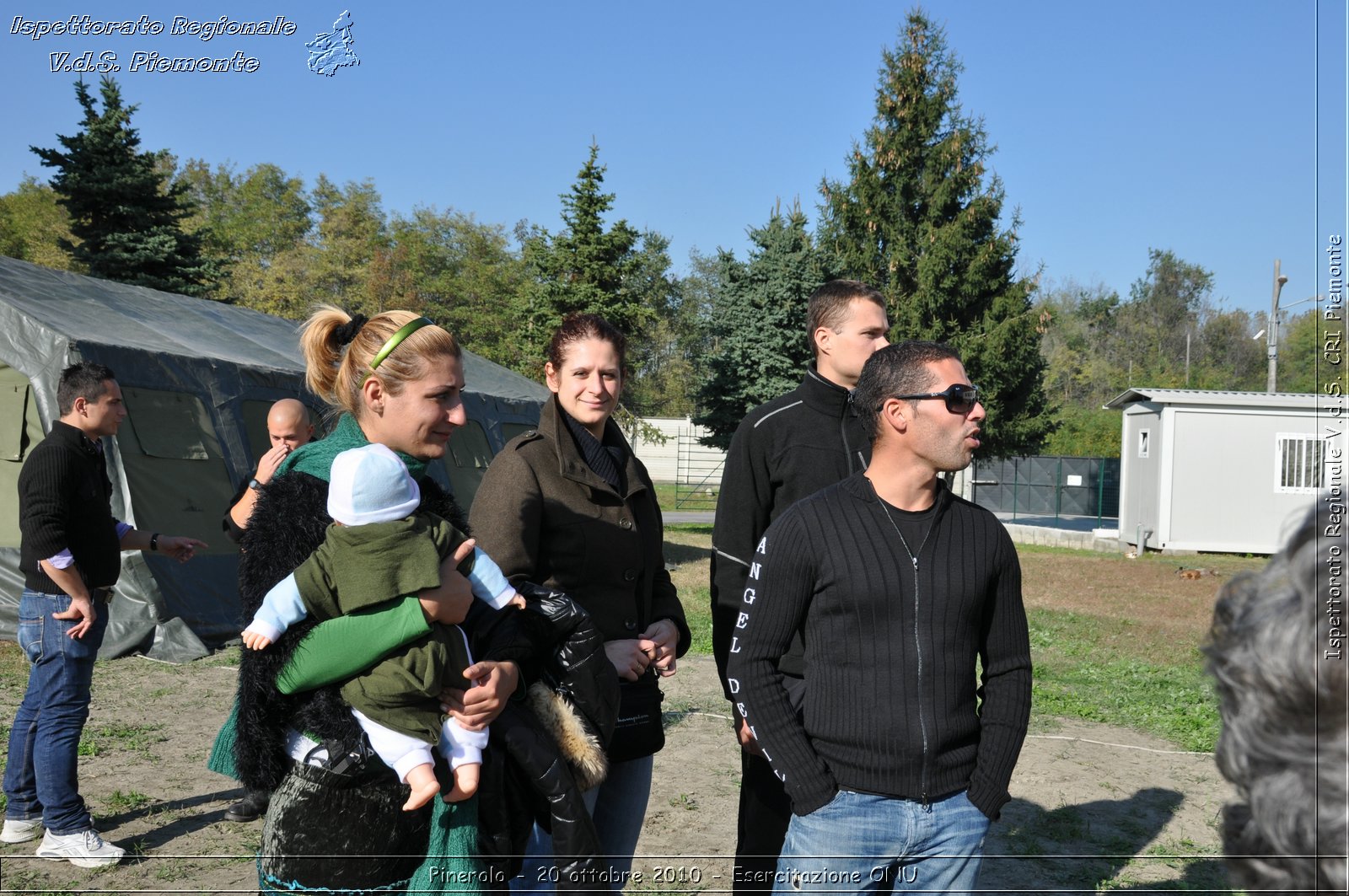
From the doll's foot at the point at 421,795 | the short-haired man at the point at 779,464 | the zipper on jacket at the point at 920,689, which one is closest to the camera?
the doll's foot at the point at 421,795

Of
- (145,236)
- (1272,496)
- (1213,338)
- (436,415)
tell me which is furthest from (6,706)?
(1213,338)

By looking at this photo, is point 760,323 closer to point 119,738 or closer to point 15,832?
point 119,738

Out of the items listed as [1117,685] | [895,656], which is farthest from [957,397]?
[1117,685]

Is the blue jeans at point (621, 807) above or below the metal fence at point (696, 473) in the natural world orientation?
below

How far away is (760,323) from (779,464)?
22.2 m

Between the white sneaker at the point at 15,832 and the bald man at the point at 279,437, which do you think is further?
the bald man at the point at 279,437

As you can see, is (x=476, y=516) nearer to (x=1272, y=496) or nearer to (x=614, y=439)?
(x=614, y=439)

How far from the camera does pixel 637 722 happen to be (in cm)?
290

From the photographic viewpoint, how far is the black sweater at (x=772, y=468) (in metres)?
3.41

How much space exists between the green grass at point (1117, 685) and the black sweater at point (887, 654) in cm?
453

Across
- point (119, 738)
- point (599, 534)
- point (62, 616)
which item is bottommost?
point (119, 738)

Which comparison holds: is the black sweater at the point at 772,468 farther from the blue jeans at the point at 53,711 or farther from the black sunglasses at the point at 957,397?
the blue jeans at the point at 53,711

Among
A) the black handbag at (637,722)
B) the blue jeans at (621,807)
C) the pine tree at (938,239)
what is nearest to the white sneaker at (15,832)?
the blue jeans at (621,807)

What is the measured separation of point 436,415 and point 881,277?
2730 centimetres
